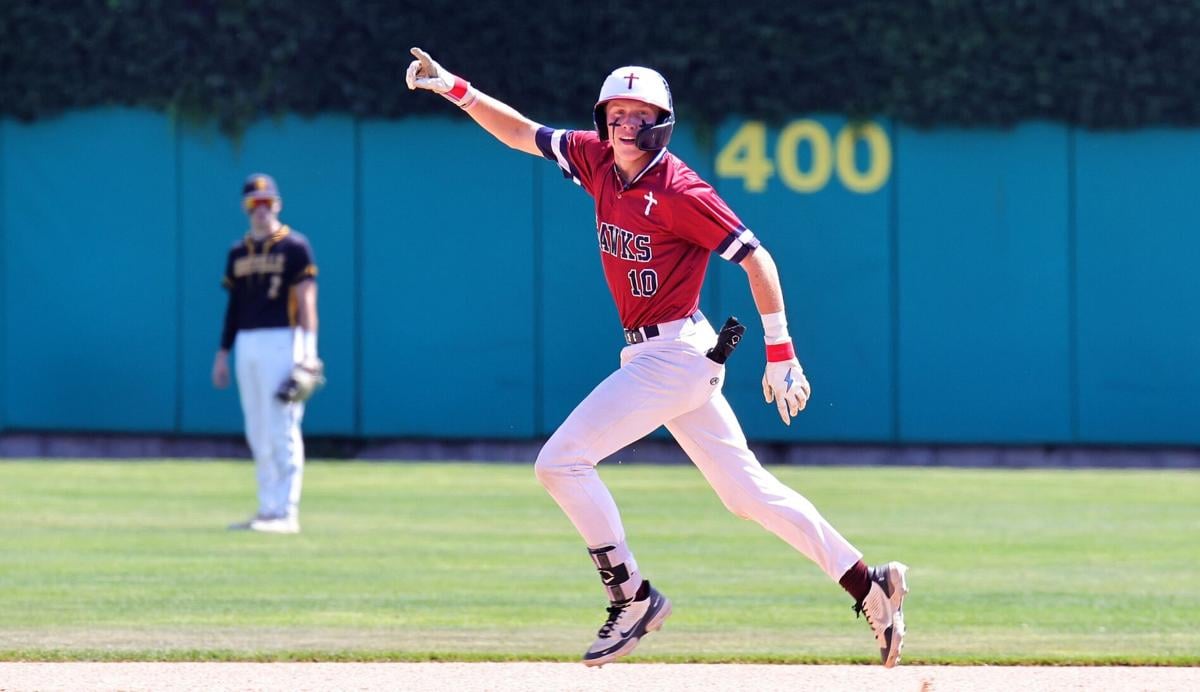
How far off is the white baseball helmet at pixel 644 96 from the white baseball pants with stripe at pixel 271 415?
231 inches

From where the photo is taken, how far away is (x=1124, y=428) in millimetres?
21047

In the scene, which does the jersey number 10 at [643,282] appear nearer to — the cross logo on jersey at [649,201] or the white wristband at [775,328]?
the cross logo on jersey at [649,201]

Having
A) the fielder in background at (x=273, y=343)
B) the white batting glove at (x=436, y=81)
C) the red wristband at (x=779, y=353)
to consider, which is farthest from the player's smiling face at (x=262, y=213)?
the red wristband at (x=779, y=353)

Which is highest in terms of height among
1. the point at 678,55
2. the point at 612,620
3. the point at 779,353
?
the point at 678,55

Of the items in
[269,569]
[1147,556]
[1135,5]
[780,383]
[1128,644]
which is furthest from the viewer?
[1135,5]

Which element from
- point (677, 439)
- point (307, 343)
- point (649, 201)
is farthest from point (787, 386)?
point (307, 343)

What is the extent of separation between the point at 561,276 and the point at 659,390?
554 inches

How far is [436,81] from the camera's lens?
791 cm

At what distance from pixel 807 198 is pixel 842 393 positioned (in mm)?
2088

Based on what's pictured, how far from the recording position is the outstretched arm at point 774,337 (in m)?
7.02

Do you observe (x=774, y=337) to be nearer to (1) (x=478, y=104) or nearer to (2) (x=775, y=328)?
(2) (x=775, y=328)

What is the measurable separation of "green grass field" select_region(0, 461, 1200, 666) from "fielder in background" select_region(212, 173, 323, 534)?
45 cm

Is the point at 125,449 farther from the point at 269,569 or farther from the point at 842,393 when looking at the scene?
the point at 269,569

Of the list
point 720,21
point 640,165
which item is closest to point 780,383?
point 640,165
